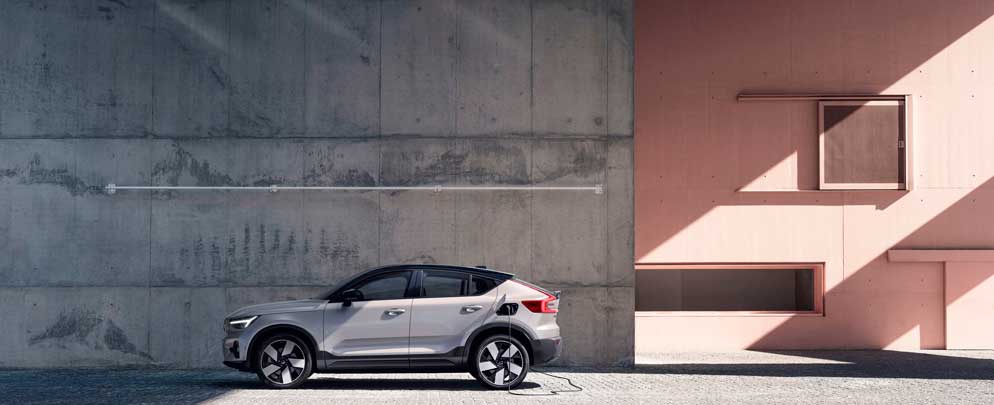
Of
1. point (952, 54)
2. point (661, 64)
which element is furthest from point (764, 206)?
point (952, 54)

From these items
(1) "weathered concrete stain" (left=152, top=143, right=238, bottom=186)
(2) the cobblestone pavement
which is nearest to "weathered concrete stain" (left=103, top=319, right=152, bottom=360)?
(2) the cobblestone pavement

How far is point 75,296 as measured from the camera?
52.9 feet

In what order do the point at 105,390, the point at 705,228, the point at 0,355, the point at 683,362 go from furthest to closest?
the point at 705,228
the point at 683,362
the point at 0,355
the point at 105,390

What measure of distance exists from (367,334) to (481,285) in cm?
152

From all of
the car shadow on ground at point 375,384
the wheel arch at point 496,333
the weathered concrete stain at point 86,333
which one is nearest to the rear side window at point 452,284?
the wheel arch at point 496,333

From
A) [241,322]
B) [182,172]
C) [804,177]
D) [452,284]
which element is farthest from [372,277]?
[804,177]

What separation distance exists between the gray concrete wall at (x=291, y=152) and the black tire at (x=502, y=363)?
3.29 metres

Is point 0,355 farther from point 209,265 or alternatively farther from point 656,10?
point 656,10

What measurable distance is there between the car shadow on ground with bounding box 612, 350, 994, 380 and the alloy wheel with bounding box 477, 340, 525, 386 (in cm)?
293

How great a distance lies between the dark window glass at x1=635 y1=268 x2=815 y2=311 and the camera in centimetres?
1983

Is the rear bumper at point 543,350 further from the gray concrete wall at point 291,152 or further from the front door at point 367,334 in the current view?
the gray concrete wall at point 291,152

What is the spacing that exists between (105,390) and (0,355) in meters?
4.12

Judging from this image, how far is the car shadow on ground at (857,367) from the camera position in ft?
50.0

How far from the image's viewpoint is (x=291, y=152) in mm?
16406
